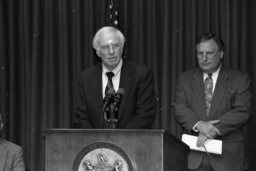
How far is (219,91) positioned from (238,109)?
22 cm

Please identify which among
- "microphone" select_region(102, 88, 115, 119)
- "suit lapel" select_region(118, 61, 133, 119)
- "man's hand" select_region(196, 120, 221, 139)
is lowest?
"man's hand" select_region(196, 120, 221, 139)

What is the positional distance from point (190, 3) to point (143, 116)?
7.18 ft

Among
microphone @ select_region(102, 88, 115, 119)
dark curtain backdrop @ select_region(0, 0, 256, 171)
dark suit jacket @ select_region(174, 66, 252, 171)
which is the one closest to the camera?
microphone @ select_region(102, 88, 115, 119)

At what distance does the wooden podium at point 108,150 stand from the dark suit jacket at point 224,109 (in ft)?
5.56

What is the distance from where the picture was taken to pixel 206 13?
22.8 feet

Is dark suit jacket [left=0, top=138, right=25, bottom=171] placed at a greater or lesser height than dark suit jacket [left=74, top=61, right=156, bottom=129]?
lesser

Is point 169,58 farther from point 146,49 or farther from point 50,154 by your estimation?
point 50,154

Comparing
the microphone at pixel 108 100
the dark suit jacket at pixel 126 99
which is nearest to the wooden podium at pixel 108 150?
the microphone at pixel 108 100

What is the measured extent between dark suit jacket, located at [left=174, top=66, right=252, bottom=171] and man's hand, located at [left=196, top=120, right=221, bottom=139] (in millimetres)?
45

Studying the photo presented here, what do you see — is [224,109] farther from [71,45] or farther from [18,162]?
[71,45]

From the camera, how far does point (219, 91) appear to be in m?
5.91

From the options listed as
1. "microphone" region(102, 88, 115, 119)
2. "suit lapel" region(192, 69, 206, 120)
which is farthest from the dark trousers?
"microphone" region(102, 88, 115, 119)

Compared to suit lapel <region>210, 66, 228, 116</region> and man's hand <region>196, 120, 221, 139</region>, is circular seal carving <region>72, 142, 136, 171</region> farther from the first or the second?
suit lapel <region>210, 66, 228, 116</region>

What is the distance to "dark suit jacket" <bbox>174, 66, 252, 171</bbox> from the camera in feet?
18.9
